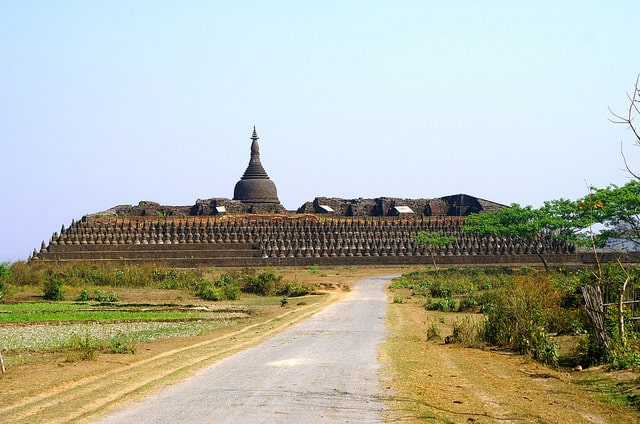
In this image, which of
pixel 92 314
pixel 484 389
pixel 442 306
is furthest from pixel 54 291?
pixel 484 389

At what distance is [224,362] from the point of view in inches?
506

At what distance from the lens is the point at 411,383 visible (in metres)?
10.6

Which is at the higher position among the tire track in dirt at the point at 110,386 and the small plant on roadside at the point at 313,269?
the small plant on roadside at the point at 313,269

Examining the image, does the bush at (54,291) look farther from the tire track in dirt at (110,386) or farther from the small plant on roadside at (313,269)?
the small plant on roadside at (313,269)

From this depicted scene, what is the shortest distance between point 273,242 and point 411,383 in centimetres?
3826

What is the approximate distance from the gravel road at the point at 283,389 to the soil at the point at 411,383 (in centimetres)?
36

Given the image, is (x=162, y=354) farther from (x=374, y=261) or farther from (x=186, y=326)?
(x=374, y=261)

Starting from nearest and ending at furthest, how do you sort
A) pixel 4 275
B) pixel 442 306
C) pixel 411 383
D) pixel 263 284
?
pixel 411 383
pixel 442 306
pixel 4 275
pixel 263 284

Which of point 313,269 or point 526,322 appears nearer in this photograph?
point 526,322

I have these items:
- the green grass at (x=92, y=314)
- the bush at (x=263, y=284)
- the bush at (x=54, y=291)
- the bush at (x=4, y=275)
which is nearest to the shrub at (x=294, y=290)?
the bush at (x=263, y=284)

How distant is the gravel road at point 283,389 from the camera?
8.44 m

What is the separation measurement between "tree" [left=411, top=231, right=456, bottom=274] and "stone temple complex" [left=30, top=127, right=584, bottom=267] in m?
0.38

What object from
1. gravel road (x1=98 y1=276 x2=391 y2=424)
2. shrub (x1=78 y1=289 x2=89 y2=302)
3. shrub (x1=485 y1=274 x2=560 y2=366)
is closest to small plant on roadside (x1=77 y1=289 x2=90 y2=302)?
shrub (x1=78 y1=289 x2=89 y2=302)

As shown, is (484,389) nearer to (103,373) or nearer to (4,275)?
(103,373)
